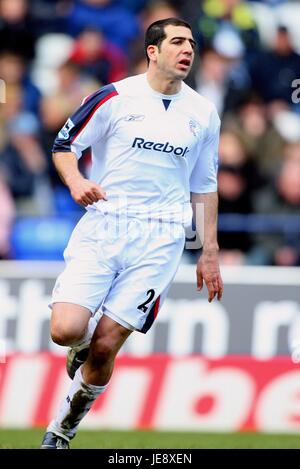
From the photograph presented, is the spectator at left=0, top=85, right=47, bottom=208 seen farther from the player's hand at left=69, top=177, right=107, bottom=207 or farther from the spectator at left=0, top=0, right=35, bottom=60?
the player's hand at left=69, top=177, right=107, bottom=207

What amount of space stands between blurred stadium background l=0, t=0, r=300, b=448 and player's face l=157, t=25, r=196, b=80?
3138 millimetres

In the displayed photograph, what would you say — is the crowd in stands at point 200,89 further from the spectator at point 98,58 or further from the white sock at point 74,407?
the white sock at point 74,407

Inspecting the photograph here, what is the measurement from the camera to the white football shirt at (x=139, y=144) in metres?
7.22

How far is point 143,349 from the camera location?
10789 millimetres

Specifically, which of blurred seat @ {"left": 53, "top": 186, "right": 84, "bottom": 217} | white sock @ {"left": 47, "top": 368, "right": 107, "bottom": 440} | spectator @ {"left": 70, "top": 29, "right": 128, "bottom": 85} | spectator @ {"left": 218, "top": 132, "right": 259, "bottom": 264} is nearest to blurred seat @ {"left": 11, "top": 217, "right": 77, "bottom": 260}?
blurred seat @ {"left": 53, "top": 186, "right": 84, "bottom": 217}

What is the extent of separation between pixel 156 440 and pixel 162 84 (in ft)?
10.8

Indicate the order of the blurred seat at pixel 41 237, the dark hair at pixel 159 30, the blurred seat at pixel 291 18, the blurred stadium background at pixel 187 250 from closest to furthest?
the dark hair at pixel 159 30
the blurred stadium background at pixel 187 250
the blurred seat at pixel 41 237
the blurred seat at pixel 291 18

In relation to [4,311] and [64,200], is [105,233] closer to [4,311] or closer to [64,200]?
[4,311]

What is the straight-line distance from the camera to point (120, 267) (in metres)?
7.26

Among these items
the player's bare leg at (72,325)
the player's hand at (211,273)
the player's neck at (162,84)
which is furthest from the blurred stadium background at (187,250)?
the player's neck at (162,84)

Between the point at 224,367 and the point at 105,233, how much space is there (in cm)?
373

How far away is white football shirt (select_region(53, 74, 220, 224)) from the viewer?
7223mm

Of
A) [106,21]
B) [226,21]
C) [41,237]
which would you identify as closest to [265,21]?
[226,21]
